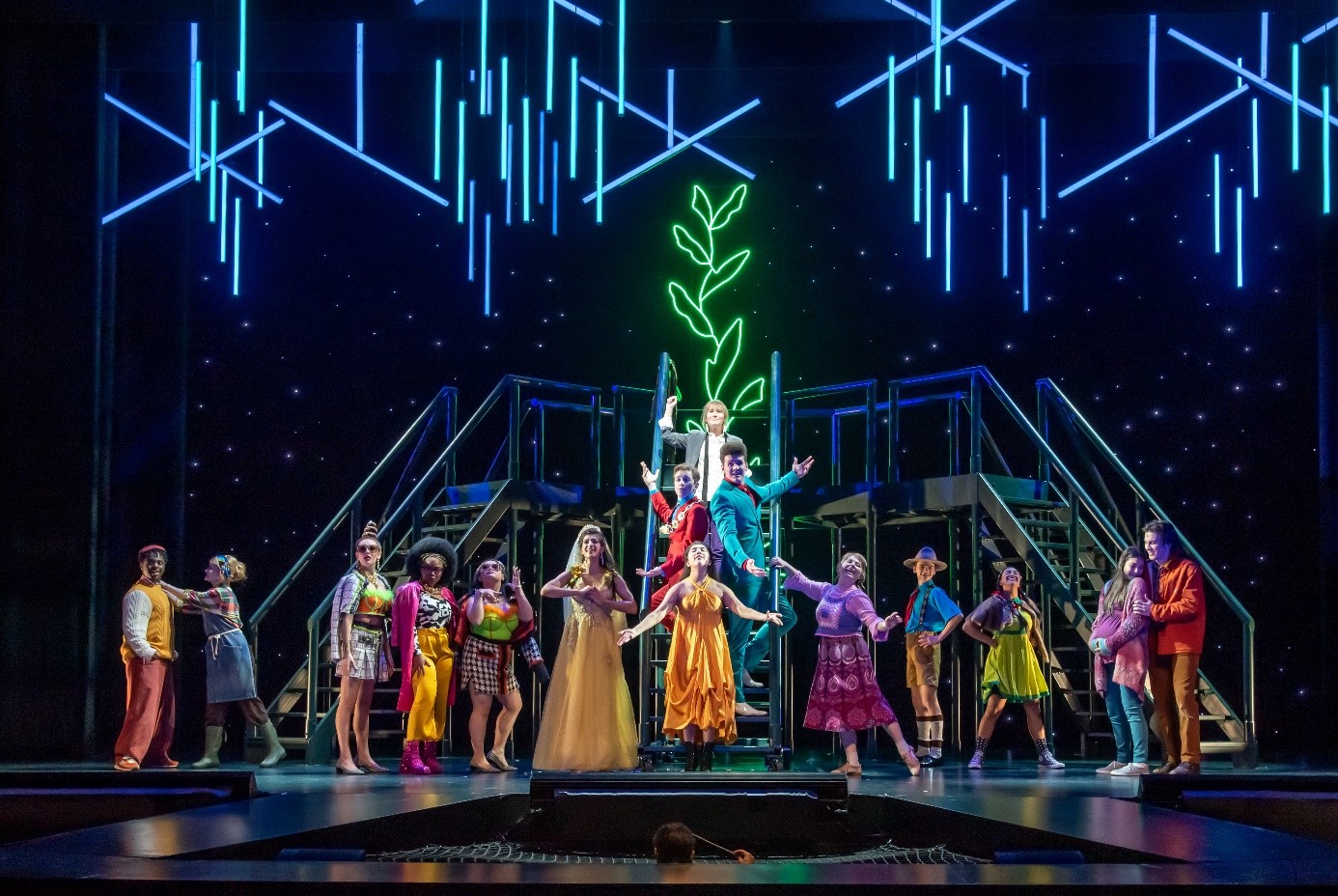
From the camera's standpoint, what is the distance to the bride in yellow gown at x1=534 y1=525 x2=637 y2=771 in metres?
8.28

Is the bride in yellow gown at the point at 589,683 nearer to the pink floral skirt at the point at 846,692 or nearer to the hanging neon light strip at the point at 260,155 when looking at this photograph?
the pink floral skirt at the point at 846,692

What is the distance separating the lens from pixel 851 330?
41.8 ft

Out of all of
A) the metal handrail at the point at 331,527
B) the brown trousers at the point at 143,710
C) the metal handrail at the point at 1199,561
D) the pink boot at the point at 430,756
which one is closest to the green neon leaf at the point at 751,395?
the metal handrail at the point at 1199,561

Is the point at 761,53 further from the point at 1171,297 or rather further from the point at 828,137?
the point at 1171,297

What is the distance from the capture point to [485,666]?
29.7ft

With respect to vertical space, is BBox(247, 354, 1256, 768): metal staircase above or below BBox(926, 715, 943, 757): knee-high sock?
above

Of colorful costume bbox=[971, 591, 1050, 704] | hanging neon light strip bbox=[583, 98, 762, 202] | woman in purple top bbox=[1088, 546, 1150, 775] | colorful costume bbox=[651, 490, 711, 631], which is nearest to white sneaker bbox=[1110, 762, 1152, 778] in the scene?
woman in purple top bbox=[1088, 546, 1150, 775]

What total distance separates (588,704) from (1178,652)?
317 centimetres

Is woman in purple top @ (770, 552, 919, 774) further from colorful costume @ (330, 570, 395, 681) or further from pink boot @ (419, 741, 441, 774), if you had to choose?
colorful costume @ (330, 570, 395, 681)

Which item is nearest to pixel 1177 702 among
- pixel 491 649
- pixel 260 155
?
A: pixel 491 649

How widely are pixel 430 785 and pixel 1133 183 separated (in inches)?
303

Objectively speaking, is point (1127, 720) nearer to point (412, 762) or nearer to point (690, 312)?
point (412, 762)

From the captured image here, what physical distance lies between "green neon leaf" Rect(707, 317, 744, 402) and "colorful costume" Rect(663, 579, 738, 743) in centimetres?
499

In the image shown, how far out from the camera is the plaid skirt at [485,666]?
9.02m
